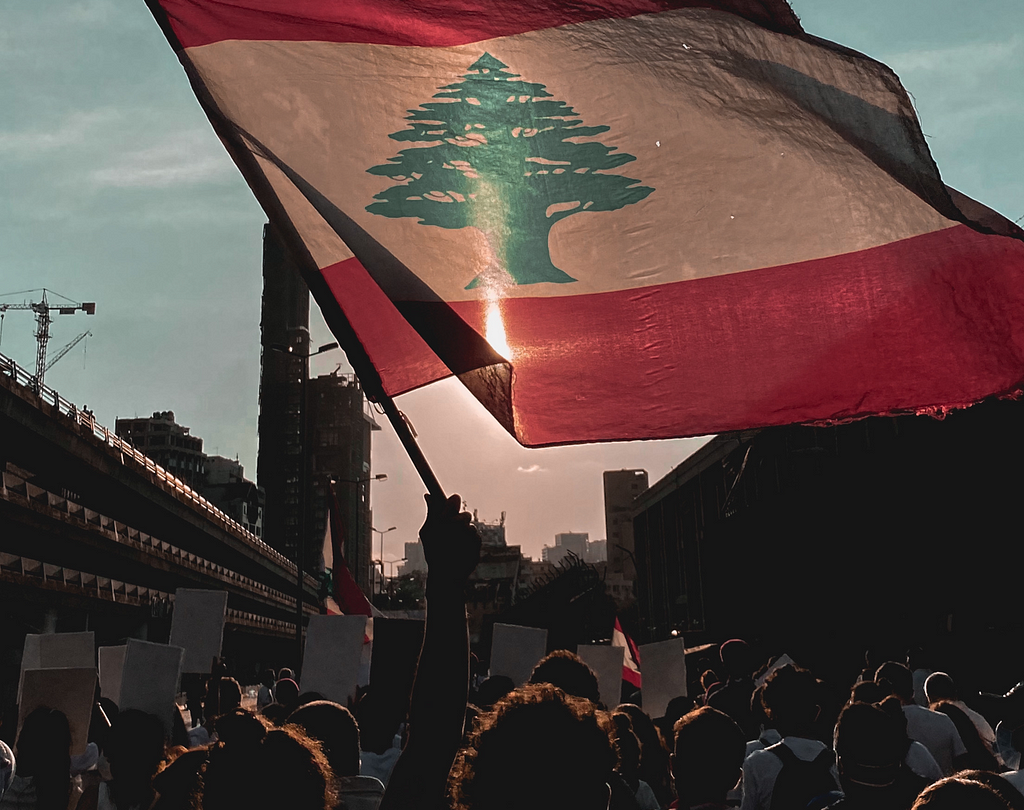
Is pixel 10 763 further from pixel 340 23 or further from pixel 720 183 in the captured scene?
pixel 720 183

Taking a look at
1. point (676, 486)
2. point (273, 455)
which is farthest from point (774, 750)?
point (273, 455)

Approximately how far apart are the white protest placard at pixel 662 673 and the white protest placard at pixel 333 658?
276cm

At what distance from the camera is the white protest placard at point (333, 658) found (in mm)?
9508

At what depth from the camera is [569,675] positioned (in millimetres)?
5789

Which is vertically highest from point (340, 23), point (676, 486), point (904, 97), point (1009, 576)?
point (676, 486)

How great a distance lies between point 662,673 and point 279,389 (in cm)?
12833

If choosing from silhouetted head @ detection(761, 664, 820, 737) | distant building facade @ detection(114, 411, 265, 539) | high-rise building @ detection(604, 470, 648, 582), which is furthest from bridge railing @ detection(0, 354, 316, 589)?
distant building facade @ detection(114, 411, 265, 539)

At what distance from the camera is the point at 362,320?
4.59 metres

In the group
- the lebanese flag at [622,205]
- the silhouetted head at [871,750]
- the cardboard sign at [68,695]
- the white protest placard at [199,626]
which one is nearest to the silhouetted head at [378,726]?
the cardboard sign at [68,695]

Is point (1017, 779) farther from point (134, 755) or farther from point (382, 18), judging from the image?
point (382, 18)

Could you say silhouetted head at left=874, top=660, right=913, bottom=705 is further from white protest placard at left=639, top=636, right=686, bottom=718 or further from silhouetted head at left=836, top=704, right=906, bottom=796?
silhouetted head at left=836, top=704, right=906, bottom=796

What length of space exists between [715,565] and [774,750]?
24.2m

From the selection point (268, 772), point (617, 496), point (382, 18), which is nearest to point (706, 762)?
point (268, 772)

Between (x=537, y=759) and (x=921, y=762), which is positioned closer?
(x=537, y=759)
